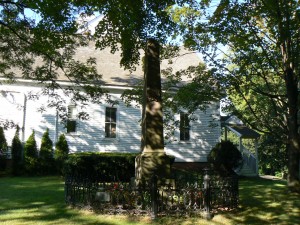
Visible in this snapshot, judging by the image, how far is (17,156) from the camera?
60.3ft

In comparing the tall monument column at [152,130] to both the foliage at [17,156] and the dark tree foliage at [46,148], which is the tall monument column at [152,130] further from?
the foliage at [17,156]

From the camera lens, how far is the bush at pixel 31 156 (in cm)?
1836

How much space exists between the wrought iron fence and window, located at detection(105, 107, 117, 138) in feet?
39.6

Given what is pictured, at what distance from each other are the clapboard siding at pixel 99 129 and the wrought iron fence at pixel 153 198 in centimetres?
985

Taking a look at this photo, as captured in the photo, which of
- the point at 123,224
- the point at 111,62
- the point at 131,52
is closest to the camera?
the point at 123,224

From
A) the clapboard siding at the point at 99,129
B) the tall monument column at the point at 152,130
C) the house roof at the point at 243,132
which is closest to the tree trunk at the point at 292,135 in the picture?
the clapboard siding at the point at 99,129

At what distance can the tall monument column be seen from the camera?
29.1 feet

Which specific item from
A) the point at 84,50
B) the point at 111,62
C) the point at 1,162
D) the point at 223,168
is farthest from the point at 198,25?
the point at 1,162

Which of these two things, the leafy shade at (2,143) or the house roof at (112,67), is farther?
the house roof at (112,67)

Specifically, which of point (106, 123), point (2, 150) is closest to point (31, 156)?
point (2, 150)

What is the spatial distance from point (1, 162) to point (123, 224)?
13.9m

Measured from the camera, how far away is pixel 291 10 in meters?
12.2

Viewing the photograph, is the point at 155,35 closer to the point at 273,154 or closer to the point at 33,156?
the point at 33,156

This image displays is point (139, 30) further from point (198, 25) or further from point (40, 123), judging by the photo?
point (40, 123)
